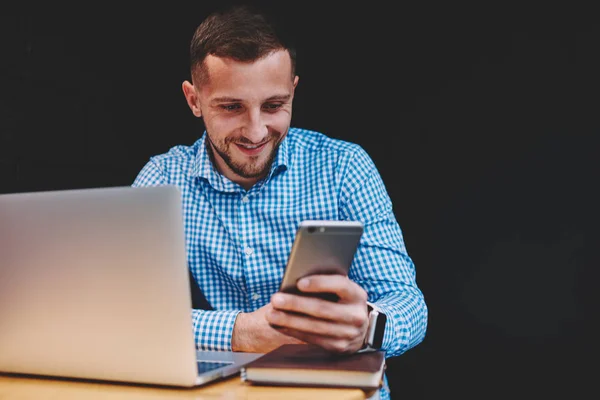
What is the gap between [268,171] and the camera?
6.09ft

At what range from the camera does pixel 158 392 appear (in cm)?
94

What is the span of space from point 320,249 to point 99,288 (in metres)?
0.34

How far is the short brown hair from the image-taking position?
1676mm

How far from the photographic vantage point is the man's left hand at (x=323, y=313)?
978 mm

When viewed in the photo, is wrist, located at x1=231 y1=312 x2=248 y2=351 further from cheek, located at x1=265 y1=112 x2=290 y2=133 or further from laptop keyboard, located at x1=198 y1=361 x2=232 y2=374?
cheek, located at x1=265 y1=112 x2=290 y2=133

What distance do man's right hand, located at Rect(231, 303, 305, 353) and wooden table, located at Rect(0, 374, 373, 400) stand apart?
0.23 meters

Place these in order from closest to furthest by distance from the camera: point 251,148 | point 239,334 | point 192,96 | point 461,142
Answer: point 239,334 → point 251,148 → point 192,96 → point 461,142

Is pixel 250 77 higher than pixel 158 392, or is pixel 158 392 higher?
pixel 250 77

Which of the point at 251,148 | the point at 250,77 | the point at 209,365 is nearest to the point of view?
the point at 209,365

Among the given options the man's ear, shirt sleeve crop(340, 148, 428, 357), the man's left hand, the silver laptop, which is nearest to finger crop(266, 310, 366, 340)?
the man's left hand

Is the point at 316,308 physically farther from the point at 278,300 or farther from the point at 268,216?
the point at 268,216

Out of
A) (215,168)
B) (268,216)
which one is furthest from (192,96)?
(268,216)

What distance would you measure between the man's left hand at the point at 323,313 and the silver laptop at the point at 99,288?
14 centimetres

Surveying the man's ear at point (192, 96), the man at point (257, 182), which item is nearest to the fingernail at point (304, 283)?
the man at point (257, 182)
